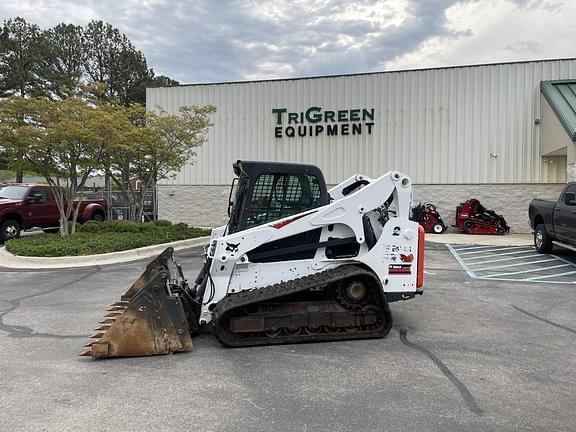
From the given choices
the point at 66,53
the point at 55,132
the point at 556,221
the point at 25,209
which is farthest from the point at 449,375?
the point at 66,53

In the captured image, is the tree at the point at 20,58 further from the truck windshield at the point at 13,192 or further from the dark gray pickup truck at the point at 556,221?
the dark gray pickup truck at the point at 556,221

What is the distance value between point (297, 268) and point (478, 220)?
1461cm

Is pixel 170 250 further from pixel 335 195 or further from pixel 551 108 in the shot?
pixel 551 108

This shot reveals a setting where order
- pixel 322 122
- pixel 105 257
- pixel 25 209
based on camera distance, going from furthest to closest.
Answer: pixel 322 122 → pixel 25 209 → pixel 105 257

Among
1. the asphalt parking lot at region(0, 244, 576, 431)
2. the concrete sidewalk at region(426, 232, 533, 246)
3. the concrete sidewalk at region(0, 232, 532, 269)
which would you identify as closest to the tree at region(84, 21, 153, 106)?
the concrete sidewalk at region(0, 232, 532, 269)

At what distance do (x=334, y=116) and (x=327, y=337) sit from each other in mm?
16251

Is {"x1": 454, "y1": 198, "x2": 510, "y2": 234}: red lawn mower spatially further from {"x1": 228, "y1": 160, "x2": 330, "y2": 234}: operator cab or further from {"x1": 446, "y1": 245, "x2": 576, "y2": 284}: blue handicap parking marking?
{"x1": 228, "y1": 160, "x2": 330, "y2": 234}: operator cab

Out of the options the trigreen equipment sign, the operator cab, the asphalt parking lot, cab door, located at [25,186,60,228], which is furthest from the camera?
the trigreen equipment sign

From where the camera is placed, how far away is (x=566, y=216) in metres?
11.2

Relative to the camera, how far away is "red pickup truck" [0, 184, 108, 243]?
50.9ft

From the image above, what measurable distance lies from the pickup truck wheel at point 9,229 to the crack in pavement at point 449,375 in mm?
13976

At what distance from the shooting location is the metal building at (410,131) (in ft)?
61.6

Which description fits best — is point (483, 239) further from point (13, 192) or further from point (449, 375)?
point (13, 192)

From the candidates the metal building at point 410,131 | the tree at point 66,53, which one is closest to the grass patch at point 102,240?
the metal building at point 410,131
